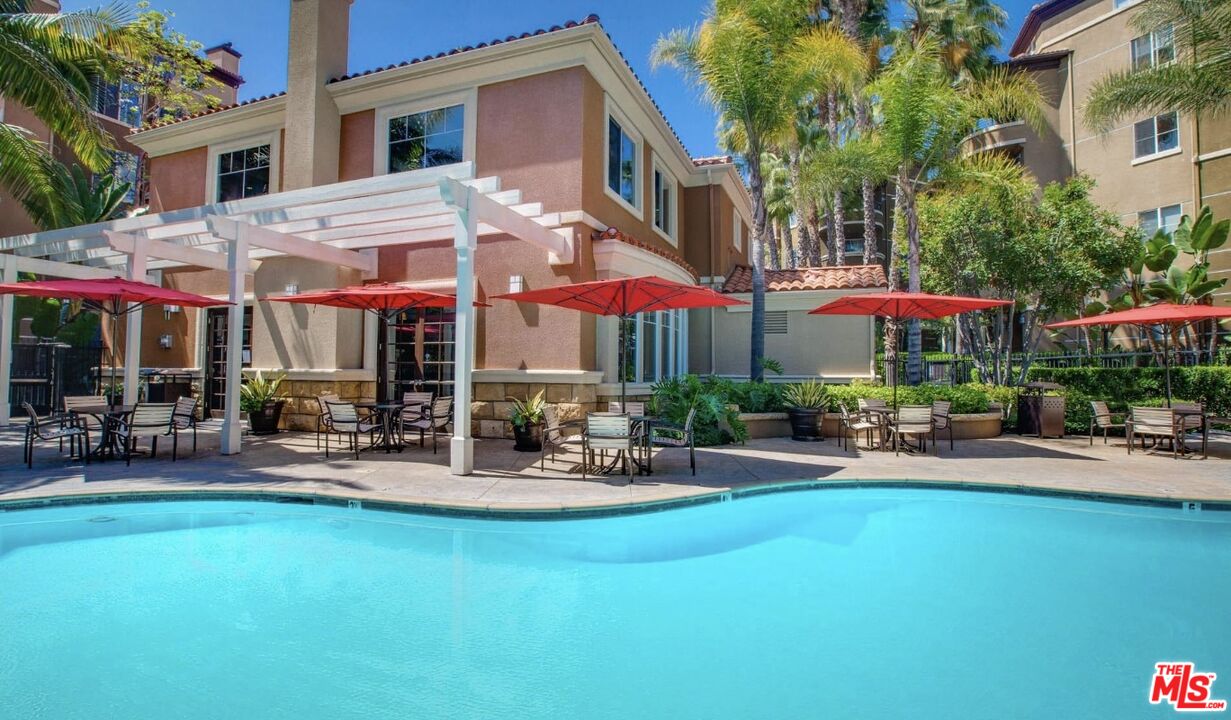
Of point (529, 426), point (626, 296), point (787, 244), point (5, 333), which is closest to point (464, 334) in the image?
point (626, 296)

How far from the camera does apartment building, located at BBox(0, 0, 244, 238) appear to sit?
21.1 metres

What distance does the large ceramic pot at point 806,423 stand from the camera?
12.9m

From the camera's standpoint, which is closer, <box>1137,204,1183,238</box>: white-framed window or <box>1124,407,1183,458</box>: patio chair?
<box>1124,407,1183,458</box>: patio chair

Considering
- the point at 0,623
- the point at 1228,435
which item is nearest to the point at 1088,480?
the point at 1228,435

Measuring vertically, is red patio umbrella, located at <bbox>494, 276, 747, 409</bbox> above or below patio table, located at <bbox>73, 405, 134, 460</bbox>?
above

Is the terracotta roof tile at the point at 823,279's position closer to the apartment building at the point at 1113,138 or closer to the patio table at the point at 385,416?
the apartment building at the point at 1113,138

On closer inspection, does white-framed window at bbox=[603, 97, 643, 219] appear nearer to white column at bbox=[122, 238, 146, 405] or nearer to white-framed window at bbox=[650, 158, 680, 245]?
white-framed window at bbox=[650, 158, 680, 245]

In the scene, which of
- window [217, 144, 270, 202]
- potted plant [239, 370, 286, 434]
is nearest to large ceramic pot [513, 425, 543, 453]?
potted plant [239, 370, 286, 434]

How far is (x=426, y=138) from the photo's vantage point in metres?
13.5

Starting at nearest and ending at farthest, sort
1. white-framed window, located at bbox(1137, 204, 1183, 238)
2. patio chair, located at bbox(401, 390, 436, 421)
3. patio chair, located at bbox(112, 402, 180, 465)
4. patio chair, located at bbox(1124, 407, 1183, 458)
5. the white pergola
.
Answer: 1. the white pergola
2. patio chair, located at bbox(112, 402, 180, 465)
3. patio chair, located at bbox(1124, 407, 1183, 458)
4. patio chair, located at bbox(401, 390, 436, 421)
5. white-framed window, located at bbox(1137, 204, 1183, 238)

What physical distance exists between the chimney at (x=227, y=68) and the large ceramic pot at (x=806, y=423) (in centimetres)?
3241

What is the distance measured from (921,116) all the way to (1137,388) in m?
8.36

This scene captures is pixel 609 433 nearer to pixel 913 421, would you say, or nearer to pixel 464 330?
pixel 464 330

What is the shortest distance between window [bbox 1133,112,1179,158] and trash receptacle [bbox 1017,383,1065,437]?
14959mm
